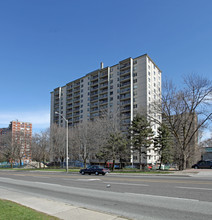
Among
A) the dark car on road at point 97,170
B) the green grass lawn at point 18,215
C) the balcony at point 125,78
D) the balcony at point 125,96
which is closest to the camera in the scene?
the green grass lawn at point 18,215

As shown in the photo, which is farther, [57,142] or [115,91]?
[115,91]

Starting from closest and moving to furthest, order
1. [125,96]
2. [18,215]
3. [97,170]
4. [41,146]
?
1. [18,215]
2. [97,170]
3. [41,146]
4. [125,96]

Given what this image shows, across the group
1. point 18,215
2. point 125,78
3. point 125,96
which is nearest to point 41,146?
point 125,96

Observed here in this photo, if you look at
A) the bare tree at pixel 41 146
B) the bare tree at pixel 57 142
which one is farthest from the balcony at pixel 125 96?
the bare tree at pixel 41 146

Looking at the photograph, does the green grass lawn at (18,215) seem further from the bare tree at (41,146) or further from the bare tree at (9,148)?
the bare tree at (9,148)

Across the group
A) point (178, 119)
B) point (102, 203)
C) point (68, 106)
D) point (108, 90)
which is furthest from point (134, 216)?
point (68, 106)

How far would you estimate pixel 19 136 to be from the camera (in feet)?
212

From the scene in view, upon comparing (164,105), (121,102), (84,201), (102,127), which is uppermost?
(121,102)

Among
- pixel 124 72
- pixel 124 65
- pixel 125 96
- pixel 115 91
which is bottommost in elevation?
pixel 125 96

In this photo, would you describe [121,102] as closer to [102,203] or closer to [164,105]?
[164,105]

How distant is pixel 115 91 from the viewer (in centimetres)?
8262

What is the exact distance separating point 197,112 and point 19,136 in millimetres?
51535

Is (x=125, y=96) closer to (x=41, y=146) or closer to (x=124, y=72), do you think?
(x=124, y=72)

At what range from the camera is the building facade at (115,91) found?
7619 centimetres
